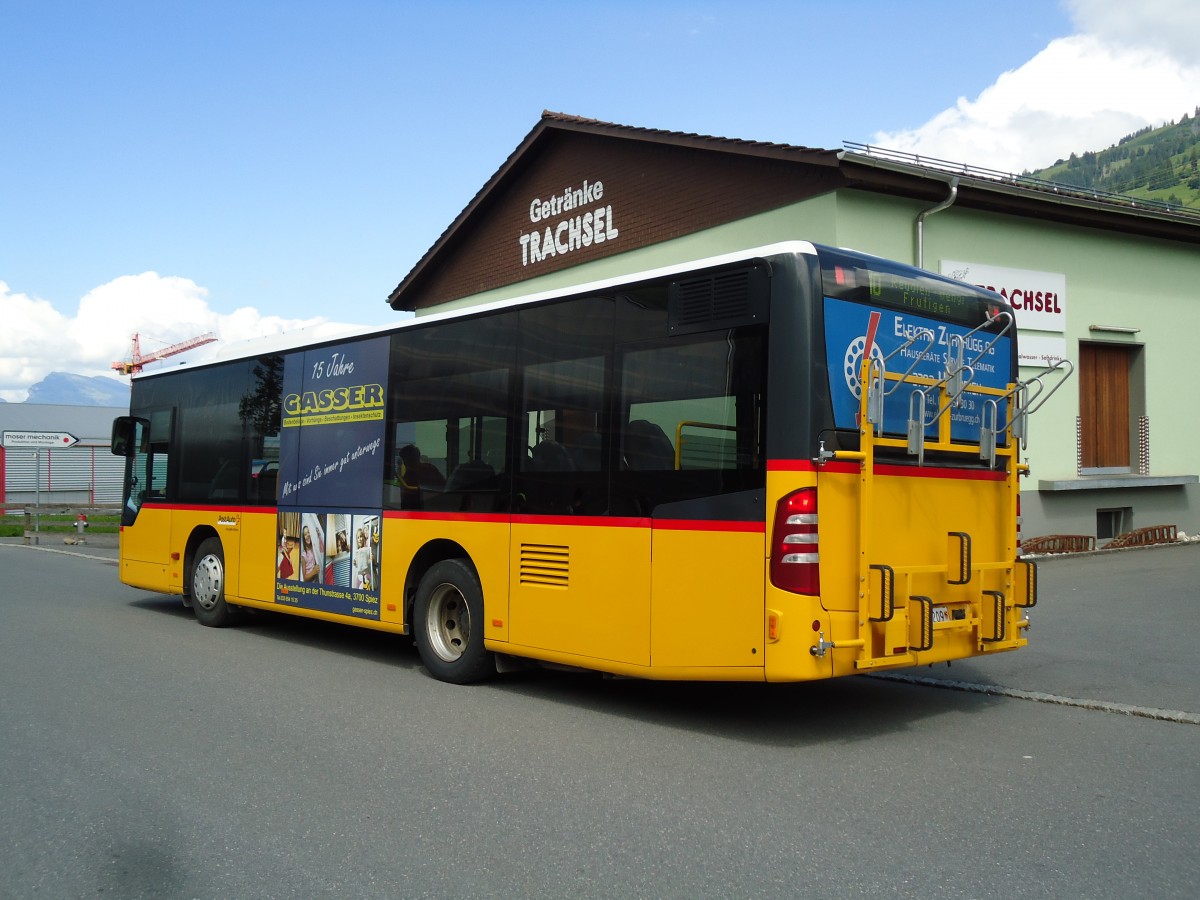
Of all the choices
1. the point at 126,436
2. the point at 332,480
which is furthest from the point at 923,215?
the point at 126,436

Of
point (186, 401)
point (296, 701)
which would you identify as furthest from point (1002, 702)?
point (186, 401)

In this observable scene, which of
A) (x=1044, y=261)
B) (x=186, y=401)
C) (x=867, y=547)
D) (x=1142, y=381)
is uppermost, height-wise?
(x=1044, y=261)

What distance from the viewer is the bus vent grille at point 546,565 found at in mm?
7695

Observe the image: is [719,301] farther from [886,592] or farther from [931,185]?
[931,185]

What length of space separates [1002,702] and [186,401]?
31.4ft

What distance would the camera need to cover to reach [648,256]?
64.1 ft

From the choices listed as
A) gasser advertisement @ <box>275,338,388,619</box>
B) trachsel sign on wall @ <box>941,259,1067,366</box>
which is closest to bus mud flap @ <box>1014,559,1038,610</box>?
gasser advertisement @ <box>275,338,388,619</box>

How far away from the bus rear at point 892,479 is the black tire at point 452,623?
9.59 ft

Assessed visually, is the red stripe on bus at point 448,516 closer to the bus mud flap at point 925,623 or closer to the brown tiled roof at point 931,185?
the bus mud flap at point 925,623

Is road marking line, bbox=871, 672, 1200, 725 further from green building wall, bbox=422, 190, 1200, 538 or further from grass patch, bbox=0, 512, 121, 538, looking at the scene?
grass patch, bbox=0, 512, 121, 538

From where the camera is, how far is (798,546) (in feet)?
20.9

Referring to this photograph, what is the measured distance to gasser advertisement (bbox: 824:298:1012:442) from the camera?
6.63 metres

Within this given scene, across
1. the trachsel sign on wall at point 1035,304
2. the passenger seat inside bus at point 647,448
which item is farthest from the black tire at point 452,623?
the trachsel sign on wall at point 1035,304

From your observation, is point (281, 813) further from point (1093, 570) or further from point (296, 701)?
point (1093, 570)
